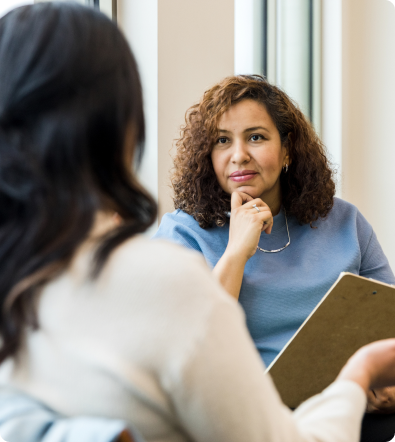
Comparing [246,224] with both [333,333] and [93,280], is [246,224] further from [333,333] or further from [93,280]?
[93,280]

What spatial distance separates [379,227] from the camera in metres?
2.32

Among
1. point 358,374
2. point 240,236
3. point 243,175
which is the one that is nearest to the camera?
point 358,374

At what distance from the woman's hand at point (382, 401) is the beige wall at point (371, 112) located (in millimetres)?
1219

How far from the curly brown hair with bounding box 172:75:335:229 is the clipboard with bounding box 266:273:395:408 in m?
0.50

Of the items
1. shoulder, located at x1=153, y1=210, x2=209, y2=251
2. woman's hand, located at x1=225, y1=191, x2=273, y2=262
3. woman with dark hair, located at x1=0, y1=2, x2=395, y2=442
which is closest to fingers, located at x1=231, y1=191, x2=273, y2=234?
woman's hand, located at x1=225, y1=191, x2=273, y2=262

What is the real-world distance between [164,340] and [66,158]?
0.21 meters

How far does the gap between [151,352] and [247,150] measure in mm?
974

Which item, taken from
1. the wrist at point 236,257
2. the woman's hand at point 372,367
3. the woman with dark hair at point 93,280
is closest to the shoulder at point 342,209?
the wrist at point 236,257

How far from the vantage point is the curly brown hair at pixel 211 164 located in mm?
1392

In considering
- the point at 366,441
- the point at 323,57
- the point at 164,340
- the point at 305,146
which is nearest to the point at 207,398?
the point at 164,340

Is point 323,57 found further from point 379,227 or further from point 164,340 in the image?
point 164,340

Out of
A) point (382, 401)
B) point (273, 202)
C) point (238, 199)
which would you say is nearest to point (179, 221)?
point (238, 199)

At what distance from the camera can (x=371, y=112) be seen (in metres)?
2.30

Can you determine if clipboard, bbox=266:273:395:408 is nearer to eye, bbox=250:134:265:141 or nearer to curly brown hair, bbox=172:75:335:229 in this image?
curly brown hair, bbox=172:75:335:229
